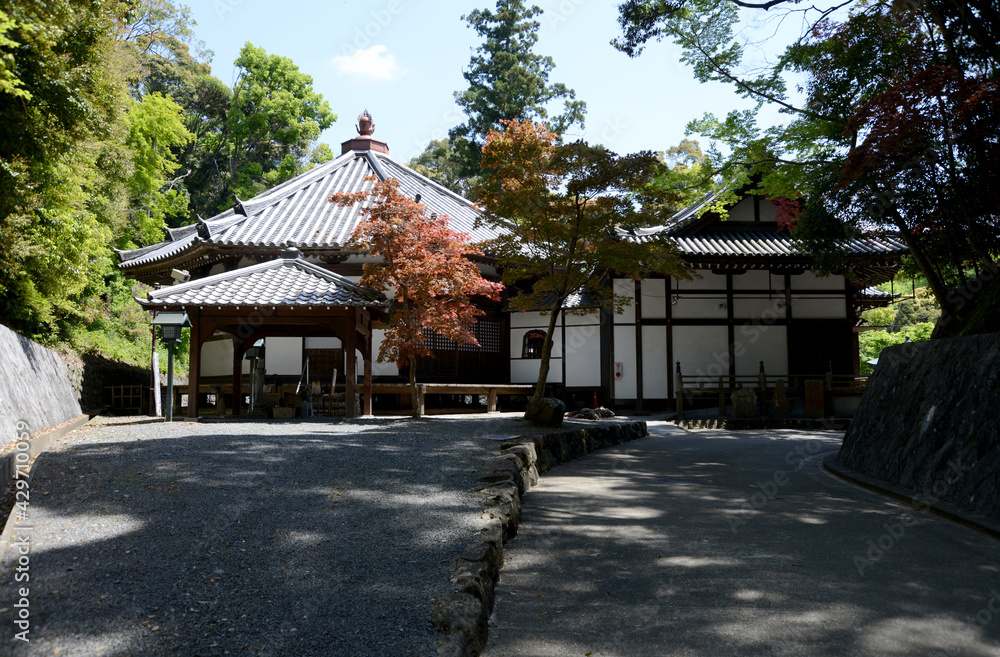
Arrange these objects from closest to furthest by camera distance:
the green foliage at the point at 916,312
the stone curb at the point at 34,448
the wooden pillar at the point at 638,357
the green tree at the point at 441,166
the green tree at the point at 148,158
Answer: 1. the stone curb at the point at 34,448
2. the wooden pillar at the point at 638,357
3. the green tree at the point at 148,158
4. the green foliage at the point at 916,312
5. the green tree at the point at 441,166

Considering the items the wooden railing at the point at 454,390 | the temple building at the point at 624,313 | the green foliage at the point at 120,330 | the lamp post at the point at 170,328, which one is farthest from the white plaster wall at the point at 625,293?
the green foliage at the point at 120,330

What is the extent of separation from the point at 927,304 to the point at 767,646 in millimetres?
31856

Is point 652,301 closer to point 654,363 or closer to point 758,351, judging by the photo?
point 654,363

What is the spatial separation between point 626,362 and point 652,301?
1.81 meters

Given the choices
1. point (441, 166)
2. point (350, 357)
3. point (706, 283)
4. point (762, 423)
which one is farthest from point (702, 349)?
point (441, 166)

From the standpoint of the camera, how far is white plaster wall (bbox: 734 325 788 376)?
18.0 meters

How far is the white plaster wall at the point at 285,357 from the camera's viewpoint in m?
16.4

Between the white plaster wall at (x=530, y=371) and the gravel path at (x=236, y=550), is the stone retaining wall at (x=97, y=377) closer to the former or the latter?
the white plaster wall at (x=530, y=371)

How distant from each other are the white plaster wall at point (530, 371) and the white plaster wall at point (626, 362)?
5.98 ft

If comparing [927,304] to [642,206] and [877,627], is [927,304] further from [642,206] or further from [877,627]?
[877,627]

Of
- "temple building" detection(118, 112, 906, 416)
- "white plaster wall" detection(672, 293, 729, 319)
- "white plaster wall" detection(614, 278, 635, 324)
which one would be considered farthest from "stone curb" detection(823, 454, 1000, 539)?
"white plaster wall" detection(672, 293, 729, 319)

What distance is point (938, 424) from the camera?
6.22 metres

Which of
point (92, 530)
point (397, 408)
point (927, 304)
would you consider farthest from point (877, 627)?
point (927, 304)

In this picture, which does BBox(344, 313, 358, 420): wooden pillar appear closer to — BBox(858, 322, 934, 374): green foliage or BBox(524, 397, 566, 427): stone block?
BBox(524, 397, 566, 427): stone block
